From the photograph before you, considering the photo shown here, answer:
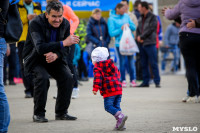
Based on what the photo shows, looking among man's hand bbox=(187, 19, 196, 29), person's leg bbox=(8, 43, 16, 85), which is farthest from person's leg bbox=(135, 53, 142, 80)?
man's hand bbox=(187, 19, 196, 29)

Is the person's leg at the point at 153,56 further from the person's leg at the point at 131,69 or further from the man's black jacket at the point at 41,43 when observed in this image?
the man's black jacket at the point at 41,43

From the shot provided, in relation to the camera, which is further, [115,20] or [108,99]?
[115,20]

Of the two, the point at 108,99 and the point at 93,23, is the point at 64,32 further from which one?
the point at 93,23

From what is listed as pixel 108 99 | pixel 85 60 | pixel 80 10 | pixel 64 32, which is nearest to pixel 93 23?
pixel 80 10

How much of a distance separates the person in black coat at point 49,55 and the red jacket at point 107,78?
2.53 feet

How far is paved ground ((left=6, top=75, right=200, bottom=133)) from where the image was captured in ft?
19.4

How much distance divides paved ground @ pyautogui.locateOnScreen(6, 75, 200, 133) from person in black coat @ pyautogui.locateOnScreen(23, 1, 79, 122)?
0.28 m

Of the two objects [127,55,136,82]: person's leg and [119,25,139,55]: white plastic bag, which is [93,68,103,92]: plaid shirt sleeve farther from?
[127,55,136,82]: person's leg

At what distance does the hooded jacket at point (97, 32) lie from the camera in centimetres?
1287

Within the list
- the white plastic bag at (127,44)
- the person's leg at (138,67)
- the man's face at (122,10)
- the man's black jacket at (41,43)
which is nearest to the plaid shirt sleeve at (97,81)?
the man's black jacket at (41,43)

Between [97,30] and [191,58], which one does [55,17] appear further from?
[97,30]

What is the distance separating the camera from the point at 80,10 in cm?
1642

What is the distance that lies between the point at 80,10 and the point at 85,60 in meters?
2.06

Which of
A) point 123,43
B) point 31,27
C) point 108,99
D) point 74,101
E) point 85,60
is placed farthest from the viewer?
point 85,60
